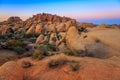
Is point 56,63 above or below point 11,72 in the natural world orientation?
above

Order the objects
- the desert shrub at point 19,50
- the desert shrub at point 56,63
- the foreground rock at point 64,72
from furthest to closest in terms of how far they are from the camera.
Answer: the desert shrub at point 19,50 → the desert shrub at point 56,63 → the foreground rock at point 64,72

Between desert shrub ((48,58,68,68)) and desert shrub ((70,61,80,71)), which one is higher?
desert shrub ((70,61,80,71))

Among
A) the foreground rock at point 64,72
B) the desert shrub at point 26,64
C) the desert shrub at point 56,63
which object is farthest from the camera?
the desert shrub at point 26,64

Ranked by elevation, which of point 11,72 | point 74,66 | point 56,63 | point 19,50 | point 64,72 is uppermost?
point 74,66

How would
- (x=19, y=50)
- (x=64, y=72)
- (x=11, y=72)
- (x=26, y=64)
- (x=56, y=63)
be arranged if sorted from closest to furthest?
(x=64, y=72)
(x=11, y=72)
(x=56, y=63)
(x=26, y=64)
(x=19, y=50)

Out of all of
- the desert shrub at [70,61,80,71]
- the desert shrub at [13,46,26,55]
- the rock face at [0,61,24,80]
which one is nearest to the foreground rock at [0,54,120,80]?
the rock face at [0,61,24,80]

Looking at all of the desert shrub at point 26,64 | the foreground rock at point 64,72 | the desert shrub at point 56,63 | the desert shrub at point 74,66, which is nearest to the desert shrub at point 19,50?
the desert shrub at point 26,64

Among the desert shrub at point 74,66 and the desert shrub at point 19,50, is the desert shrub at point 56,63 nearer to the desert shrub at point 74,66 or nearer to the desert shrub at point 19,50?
the desert shrub at point 74,66

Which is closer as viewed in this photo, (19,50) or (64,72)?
(64,72)

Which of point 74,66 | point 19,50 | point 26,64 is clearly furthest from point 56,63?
point 19,50

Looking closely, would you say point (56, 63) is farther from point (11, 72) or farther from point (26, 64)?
point (11, 72)

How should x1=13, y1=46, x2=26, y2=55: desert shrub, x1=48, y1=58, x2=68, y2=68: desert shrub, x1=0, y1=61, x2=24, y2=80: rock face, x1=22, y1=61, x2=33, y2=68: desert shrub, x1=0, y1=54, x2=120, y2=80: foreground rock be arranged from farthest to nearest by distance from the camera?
x1=13, y1=46, x2=26, y2=55: desert shrub
x1=22, y1=61, x2=33, y2=68: desert shrub
x1=48, y1=58, x2=68, y2=68: desert shrub
x1=0, y1=61, x2=24, y2=80: rock face
x1=0, y1=54, x2=120, y2=80: foreground rock

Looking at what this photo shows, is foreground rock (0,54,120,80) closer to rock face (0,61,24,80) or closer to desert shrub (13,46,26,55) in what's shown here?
rock face (0,61,24,80)

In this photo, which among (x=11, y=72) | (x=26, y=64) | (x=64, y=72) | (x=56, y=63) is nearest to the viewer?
(x=64, y=72)
